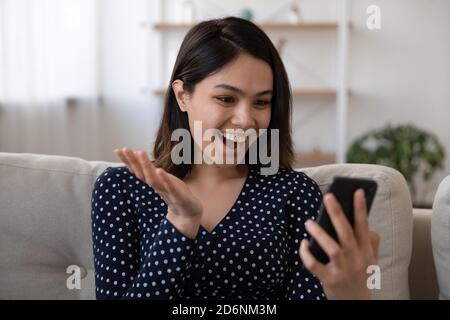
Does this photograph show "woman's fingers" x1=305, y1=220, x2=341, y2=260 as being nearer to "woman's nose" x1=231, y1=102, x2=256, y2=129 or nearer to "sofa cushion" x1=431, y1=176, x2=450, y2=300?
"woman's nose" x1=231, y1=102, x2=256, y2=129

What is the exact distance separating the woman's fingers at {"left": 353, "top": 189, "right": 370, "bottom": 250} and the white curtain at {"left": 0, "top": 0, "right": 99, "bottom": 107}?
3.15 m

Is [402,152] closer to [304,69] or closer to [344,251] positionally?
[304,69]

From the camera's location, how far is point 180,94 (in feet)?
3.92

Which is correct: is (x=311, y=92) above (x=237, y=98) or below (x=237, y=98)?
above

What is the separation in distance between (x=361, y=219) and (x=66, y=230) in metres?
0.71

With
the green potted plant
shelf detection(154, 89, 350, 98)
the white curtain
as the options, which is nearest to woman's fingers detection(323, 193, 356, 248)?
the green potted plant

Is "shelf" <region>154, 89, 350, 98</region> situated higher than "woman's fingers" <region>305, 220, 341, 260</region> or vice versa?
"shelf" <region>154, 89, 350, 98</region>

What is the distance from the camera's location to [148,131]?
4.25 m

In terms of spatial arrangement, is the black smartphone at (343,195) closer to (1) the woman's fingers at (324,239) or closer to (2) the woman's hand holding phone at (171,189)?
(1) the woman's fingers at (324,239)

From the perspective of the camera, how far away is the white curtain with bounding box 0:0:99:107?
11.6ft

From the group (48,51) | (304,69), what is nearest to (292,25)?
(304,69)

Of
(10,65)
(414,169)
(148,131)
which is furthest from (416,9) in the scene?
(10,65)

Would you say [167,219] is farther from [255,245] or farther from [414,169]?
[414,169]
